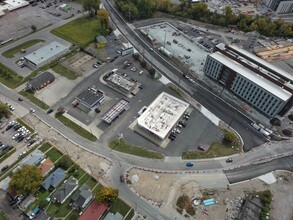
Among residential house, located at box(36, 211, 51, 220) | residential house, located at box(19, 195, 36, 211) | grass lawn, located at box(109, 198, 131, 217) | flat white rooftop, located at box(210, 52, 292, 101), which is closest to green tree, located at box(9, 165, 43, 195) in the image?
residential house, located at box(19, 195, 36, 211)

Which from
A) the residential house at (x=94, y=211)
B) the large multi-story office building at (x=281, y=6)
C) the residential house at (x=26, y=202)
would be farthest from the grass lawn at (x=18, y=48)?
the large multi-story office building at (x=281, y=6)

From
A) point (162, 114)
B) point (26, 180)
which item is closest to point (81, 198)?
point (26, 180)

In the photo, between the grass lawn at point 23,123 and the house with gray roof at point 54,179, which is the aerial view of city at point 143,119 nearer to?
the grass lawn at point 23,123

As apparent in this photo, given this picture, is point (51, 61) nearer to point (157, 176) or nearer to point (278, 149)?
point (157, 176)

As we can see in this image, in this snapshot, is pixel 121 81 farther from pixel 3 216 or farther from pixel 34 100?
pixel 3 216

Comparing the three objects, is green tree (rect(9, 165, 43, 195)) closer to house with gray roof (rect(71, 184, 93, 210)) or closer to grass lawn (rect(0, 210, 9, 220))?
grass lawn (rect(0, 210, 9, 220))

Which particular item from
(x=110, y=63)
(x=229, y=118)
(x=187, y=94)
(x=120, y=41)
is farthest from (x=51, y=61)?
(x=229, y=118)

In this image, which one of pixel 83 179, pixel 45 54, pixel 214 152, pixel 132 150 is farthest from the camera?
pixel 45 54
